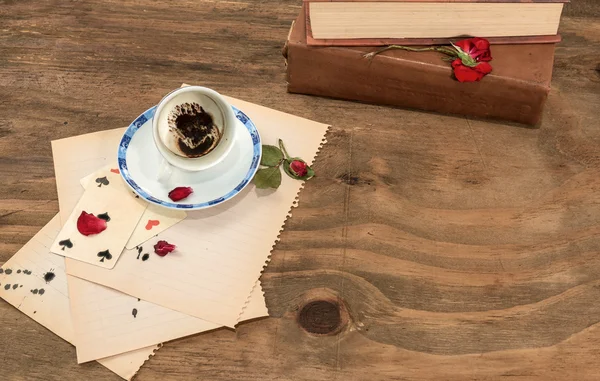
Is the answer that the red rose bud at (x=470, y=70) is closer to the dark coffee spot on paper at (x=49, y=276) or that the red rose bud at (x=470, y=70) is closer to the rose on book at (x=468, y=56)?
the rose on book at (x=468, y=56)

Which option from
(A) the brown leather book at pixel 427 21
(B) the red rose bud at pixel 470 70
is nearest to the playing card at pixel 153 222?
(A) the brown leather book at pixel 427 21

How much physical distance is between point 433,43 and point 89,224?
0.62 m

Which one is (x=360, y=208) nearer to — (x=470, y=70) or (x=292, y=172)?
(x=292, y=172)

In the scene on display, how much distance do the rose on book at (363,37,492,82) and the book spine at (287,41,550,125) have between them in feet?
0.05

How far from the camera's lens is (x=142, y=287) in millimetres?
824

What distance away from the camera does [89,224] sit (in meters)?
0.86

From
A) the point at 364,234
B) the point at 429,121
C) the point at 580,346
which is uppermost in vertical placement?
the point at 429,121

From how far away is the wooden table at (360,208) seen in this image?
2.56ft

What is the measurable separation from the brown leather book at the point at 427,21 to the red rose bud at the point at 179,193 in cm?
31

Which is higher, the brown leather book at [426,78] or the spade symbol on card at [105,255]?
the brown leather book at [426,78]

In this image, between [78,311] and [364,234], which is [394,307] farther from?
[78,311]

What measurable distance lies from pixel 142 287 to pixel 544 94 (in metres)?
0.70

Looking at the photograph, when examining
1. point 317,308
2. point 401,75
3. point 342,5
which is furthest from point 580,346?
point 342,5

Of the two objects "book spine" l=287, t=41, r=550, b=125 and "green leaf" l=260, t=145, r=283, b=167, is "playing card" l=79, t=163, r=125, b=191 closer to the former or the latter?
"green leaf" l=260, t=145, r=283, b=167
